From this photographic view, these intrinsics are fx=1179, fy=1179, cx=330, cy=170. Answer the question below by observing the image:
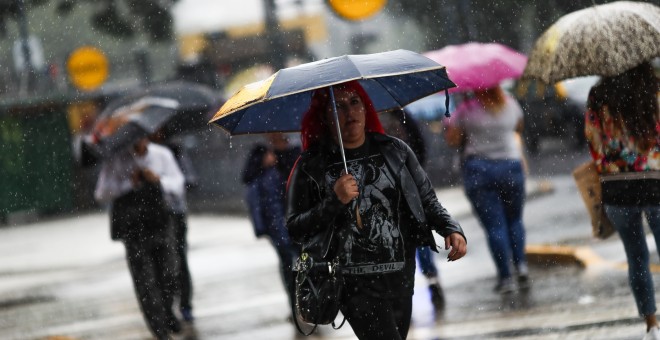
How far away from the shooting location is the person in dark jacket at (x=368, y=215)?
471cm

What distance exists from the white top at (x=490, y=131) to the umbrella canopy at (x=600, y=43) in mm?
2039

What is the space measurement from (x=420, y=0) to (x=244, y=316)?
24524mm

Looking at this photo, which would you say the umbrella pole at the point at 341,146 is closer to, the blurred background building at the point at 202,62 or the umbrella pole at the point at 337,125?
the umbrella pole at the point at 337,125

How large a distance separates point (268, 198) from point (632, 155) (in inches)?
131

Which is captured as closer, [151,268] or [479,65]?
[151,268]

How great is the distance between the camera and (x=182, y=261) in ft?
31.2

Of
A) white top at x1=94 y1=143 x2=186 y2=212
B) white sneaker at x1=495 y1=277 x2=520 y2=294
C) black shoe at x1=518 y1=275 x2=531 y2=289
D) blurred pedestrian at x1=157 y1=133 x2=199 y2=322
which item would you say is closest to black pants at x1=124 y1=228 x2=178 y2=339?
white top at x1=94 y1=143 x2=186 y2=212

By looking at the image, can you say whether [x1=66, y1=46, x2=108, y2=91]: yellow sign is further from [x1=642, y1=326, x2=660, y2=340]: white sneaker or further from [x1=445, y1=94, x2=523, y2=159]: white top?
[x1=642, y1=326, x2=660, y2=340]: white sneaker

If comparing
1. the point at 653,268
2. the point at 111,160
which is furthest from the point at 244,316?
the point at 653,268

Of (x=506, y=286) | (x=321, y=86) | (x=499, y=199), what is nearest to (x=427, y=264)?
(x=506, y=286)

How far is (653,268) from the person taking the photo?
29.2ft

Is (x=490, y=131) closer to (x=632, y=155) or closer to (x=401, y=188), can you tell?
(x=632, y=155)

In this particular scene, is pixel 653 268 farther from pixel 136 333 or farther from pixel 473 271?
pixel 136 333

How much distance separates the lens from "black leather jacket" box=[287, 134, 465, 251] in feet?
15.6
